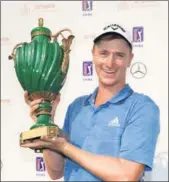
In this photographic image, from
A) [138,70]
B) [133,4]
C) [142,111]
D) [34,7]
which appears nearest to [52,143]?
[142,111]

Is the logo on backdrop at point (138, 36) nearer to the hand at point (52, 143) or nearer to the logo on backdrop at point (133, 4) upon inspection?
the logo on backdrop at point (133, 4)

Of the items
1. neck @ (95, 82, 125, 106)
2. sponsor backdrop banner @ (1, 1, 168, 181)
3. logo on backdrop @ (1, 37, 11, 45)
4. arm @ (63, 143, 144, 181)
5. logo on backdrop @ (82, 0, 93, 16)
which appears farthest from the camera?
logo on backdrop @ (1, 37, 11, 45)

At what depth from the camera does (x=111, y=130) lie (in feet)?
3.31

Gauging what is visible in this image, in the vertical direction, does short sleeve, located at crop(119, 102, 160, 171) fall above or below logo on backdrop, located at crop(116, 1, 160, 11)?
below

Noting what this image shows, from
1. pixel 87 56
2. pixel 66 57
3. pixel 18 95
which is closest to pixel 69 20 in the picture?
pixel 87 56

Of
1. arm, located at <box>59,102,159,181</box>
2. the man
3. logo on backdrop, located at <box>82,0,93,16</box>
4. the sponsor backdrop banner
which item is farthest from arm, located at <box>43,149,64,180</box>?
logo on backdrop, located at <box>82,0,93,16</box>

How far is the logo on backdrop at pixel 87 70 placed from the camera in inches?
71.3

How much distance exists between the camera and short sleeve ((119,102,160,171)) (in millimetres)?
983

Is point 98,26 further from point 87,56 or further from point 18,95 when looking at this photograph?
point 18,95

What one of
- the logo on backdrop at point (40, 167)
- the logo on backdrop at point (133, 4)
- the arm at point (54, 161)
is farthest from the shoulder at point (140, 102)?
the logo on backdrop at point (40, 167)

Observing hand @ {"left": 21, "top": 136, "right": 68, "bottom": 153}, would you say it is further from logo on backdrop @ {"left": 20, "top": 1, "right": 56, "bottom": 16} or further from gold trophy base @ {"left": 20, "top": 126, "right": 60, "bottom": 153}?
logo on backdrop @ {"left": 20, "top": 1, "right": 56, "bottom": 16}

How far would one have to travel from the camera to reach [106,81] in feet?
3.45

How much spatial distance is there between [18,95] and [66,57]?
2.91 feet

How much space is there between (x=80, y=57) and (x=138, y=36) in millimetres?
284
